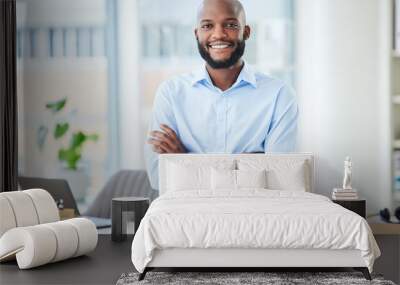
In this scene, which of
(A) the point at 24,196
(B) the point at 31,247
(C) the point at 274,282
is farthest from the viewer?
(A) the point at 24,196

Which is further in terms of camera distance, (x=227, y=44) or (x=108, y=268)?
(x=227, y=44)

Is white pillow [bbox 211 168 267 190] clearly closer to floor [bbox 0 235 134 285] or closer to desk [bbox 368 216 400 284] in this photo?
floor [bbox 0 235 134 285]

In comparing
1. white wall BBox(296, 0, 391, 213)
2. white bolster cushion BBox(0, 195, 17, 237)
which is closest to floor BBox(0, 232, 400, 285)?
white bolster cushion BBox(0, 195, 17, 237)

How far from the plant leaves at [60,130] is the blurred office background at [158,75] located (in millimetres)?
28

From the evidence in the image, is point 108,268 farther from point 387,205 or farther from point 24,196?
point 387,205

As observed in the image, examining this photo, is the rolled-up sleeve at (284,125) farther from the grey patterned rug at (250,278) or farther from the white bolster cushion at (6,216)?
the white bolster cushion at (6,216)

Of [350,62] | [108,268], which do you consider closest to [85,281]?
[108,268]

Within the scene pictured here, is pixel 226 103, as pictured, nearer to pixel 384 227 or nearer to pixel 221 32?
pixel 221 32

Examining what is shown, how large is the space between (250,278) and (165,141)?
241 cm

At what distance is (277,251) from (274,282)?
21 cm

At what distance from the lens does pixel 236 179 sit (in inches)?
238

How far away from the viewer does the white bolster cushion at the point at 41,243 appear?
5.02m

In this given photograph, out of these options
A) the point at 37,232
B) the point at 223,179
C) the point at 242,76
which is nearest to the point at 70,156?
the point at 223,179

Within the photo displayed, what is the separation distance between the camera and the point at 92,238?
5.56 m
